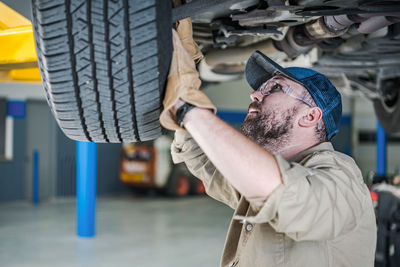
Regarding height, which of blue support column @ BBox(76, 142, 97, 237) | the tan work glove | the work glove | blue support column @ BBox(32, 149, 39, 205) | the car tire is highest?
the tan work glove

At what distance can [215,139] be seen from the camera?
0.89m

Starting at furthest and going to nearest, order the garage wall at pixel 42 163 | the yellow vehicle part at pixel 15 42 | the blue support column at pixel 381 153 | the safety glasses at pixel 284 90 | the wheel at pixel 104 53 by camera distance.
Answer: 1. the garage wall at pixel 42 163
2. the blue support column at pixel 381 153
3. the yellow vehicle part at pixel 15 42
4. the safety glasses at pixel 284 90
5. the wheel at pixel 104 53

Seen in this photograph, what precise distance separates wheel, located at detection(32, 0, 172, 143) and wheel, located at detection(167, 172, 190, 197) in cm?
716

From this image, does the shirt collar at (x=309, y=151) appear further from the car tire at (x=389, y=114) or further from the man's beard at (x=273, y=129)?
the car tire at (x=389, y=114)

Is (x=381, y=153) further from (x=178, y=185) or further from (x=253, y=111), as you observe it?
(x=253, y=111)

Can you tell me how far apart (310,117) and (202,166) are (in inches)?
14.4

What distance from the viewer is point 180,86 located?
0.96 metres

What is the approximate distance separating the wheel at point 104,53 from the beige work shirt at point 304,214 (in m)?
0.30

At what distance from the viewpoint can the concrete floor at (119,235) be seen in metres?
4.11

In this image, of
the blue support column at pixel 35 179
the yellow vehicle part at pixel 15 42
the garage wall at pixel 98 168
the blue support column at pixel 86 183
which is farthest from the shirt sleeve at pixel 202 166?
the garage wall at pixel 98 168

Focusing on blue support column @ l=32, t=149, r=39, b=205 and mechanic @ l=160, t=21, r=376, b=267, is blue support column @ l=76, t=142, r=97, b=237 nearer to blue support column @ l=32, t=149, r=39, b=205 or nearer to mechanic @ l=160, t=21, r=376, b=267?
blue support column @ l=32, t=149, r=39, b=205

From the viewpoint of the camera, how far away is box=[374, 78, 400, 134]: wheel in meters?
3.13

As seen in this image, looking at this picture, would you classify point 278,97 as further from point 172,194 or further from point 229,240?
point 172,194

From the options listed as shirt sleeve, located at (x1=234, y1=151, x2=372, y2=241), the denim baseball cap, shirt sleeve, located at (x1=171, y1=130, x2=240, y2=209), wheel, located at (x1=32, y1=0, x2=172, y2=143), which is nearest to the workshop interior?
wheel, located at (x1=32, y1=0, x2=172, y2=143)
